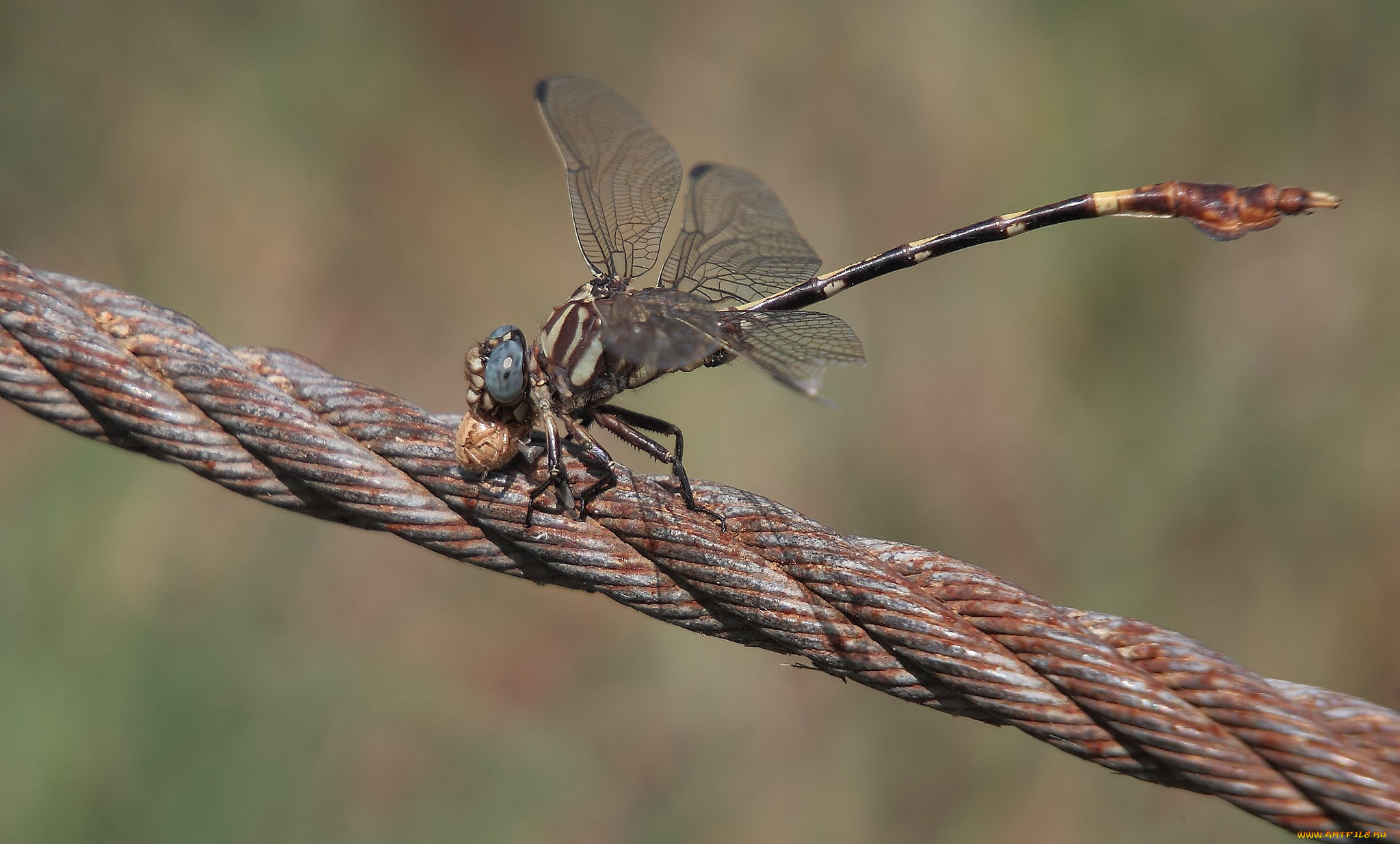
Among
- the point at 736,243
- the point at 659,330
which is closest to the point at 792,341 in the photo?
the point at 659,330

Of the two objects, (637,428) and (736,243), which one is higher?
(736,243)

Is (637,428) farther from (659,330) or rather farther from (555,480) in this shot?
(555,480)

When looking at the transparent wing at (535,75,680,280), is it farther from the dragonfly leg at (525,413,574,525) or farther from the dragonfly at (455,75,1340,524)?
the dragonfly leg at (525,413,574,525)

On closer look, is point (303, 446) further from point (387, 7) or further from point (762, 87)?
point (387, 7)

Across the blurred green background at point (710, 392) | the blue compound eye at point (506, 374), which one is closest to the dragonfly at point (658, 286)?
the blue compound eye at point (506, 374)

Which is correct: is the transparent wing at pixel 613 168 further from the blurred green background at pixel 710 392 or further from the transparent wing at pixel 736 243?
the blurred green background at pixel 710 392
